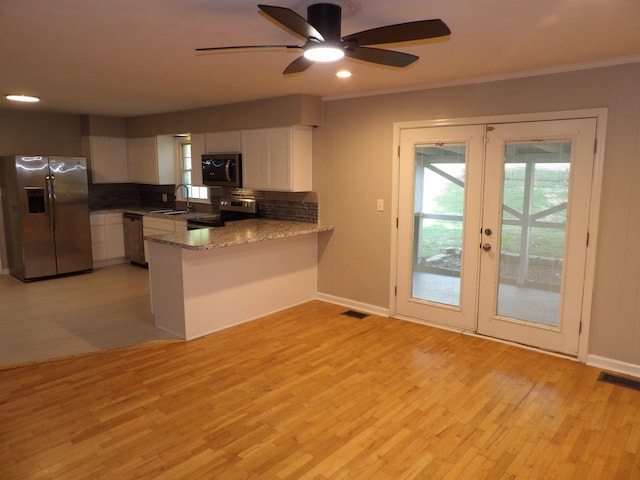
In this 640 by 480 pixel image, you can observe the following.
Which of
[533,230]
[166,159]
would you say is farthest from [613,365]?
[166,159]

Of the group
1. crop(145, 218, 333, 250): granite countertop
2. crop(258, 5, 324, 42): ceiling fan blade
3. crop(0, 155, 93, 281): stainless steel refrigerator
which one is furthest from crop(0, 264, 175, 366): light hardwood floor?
crop(258, 5, 324, 42): ceiling fan blade

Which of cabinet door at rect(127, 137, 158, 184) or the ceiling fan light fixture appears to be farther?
cabinet door at rect(127, 137, 158, 184)

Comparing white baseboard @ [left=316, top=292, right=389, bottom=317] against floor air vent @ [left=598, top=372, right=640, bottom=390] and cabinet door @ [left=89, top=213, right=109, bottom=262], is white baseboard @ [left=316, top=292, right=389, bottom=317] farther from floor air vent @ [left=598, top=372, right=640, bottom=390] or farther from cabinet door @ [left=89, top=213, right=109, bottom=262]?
cabinet door @ [left=89, top=213, right=109, bottom=262]

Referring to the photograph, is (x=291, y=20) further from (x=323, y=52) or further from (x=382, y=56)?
(x=382, y=56)

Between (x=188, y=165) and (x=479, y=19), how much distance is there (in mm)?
5563

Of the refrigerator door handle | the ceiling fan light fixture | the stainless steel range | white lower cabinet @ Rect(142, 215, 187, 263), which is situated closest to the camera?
the ceiling fan light fixture

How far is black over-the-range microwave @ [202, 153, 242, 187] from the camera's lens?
5496 millimetres

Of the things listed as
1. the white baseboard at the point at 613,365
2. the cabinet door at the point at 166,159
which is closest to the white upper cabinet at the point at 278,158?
the cabinet door at the point at 166,159

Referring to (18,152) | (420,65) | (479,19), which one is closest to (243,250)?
(420,65)

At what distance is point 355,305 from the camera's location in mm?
5090

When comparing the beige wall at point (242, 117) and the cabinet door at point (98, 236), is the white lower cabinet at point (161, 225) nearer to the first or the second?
the cabinet door at point (98, 236)

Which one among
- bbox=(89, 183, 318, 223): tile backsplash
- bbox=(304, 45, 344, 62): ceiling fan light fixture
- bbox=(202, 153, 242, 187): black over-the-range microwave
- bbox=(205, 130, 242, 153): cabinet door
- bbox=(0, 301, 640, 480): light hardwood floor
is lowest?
bbox=(0, 301, 640, 480): light hardwood floor

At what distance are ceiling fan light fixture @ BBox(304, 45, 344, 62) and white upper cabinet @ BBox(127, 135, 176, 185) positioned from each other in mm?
Result: 5178

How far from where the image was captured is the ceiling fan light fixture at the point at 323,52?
213 cm
